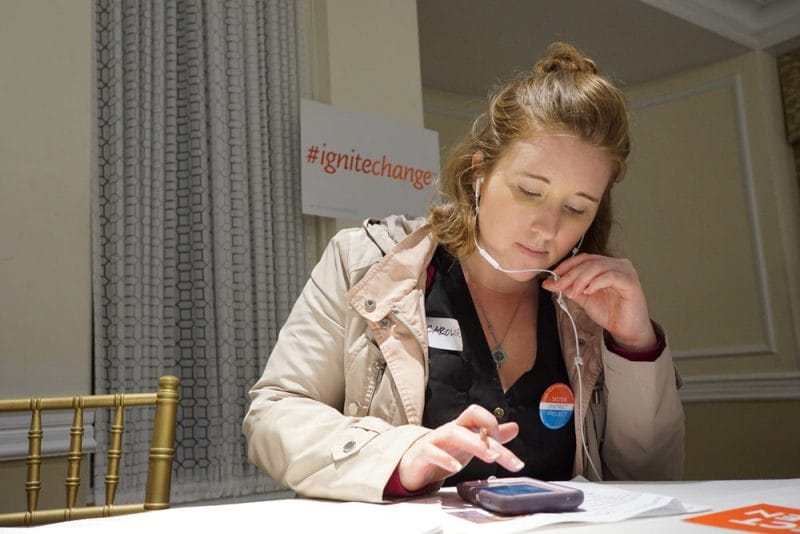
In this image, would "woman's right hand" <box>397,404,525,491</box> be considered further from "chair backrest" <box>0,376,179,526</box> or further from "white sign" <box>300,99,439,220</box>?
"white sign" <box>300,99,439,220</box>

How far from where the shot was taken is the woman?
1.21m

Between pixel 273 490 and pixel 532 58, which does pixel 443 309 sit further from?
pixel 532 58

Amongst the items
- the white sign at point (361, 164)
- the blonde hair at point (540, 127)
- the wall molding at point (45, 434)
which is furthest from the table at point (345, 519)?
the white sign at point (361, 164)

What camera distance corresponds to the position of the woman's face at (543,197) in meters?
1.26

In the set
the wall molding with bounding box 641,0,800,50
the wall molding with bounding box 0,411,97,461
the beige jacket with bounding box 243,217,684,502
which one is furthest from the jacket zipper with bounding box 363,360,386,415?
the wall molding with bounding box 641,0,800,50

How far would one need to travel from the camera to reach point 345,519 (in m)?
0.81

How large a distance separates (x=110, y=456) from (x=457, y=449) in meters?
0.70

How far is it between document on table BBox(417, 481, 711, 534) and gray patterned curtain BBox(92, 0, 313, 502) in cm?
148

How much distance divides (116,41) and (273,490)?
5.00 ft

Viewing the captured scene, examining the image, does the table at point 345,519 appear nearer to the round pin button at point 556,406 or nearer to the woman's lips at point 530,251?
the round pin button at point 556,406

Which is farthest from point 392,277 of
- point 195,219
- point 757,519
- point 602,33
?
point 602,33

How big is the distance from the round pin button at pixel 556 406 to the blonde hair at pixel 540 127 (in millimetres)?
307

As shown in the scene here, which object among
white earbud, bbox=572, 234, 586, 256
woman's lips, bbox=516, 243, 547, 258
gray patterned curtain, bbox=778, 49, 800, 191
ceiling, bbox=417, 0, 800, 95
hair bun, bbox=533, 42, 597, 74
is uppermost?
ceiling, bbox=417, 0, 800, 95

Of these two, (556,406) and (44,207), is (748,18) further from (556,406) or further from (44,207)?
(44,207)
